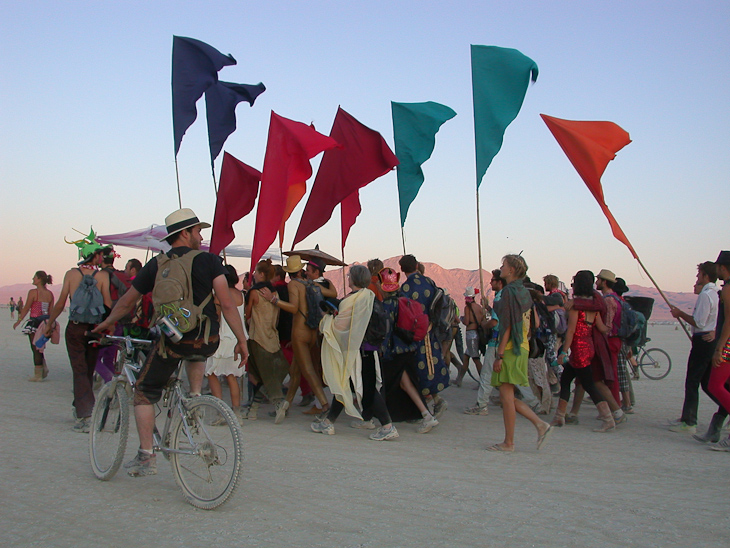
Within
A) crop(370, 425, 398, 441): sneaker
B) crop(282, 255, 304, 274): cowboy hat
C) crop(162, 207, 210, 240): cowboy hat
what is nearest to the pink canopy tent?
crop(282, 255, 304, 274): cowboy hat

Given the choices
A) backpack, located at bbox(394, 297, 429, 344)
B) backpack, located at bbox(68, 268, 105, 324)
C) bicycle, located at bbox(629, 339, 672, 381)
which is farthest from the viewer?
bicycle, located at bbox(629, 339, 672, 381)

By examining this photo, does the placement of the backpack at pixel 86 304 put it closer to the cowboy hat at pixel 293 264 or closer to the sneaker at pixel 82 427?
the sneaker at pixel 82 427

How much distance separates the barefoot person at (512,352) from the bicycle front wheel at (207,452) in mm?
3163

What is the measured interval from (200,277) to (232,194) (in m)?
5.70

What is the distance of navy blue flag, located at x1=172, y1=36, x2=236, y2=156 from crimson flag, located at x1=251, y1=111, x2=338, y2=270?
1948 millimetres

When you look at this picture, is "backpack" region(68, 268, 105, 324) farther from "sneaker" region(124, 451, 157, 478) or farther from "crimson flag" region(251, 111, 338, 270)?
"sneaker" region(124, 451, 157, 478)

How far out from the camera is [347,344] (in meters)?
7.10

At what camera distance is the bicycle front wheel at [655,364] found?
13352 millimetres

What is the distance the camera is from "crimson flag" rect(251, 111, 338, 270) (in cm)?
864

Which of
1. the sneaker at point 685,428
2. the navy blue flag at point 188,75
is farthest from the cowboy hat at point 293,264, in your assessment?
the sneaker at point 685,428

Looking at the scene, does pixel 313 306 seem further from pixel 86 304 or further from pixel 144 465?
pixel 144 465

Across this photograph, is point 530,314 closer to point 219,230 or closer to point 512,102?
point 512,102

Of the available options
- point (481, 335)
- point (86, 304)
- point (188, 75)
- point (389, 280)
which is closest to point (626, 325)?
point (481, 335)

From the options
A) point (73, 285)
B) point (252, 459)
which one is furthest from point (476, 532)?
point (73, 285)
